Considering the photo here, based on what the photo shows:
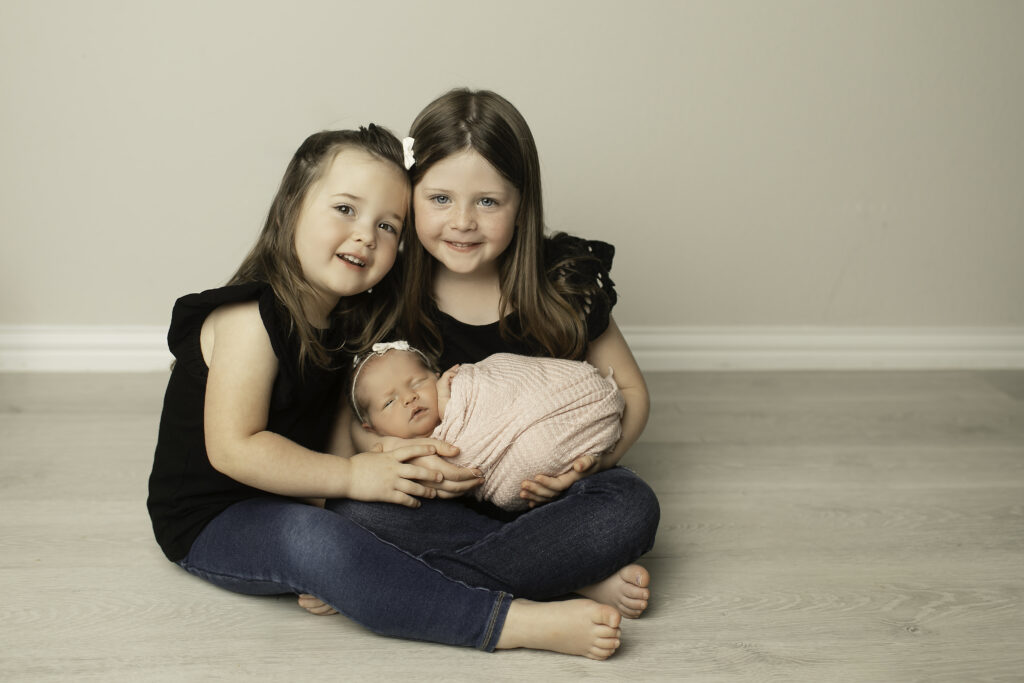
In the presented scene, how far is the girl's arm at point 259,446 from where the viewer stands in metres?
1.25

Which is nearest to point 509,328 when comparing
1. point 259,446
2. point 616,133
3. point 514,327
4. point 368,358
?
point 514,327

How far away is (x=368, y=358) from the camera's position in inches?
55.8

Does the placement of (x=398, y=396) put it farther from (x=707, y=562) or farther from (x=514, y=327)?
(x=707, y=562)

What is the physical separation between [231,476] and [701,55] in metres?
1.51

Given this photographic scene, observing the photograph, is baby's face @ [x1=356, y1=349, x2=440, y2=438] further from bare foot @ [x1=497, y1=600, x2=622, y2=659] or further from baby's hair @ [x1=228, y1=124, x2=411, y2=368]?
bare foot @ [x1=497, y1=600, x2=622, y2=659]

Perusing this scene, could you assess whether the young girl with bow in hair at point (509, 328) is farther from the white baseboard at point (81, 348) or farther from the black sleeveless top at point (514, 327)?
the white baseboard at point (81, 348)

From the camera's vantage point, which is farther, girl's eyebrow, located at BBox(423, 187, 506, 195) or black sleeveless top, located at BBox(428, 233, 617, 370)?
black sleeveless top, located at BBox(428, 233, 617, 370)

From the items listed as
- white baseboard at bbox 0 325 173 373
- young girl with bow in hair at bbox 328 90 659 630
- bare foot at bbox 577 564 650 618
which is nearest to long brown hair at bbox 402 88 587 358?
young girl with bow in hair at bbox 328 90 659 630

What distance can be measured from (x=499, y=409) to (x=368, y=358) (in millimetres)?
221

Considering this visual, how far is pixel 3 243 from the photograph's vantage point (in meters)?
2.19

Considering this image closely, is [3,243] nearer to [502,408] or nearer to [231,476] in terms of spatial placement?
[231,476]

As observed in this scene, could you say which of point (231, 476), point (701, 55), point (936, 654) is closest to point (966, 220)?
point (701, 55)

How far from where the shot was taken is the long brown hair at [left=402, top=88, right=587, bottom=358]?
1396 millimetres

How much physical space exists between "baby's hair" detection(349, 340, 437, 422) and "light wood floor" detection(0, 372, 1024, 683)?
0.98 ft
